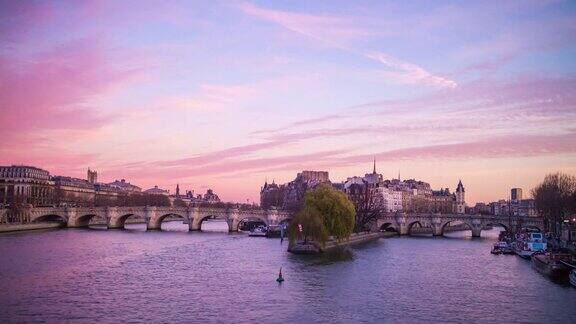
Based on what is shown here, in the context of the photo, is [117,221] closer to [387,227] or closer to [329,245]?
[387,227]

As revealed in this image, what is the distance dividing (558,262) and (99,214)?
9050 cm

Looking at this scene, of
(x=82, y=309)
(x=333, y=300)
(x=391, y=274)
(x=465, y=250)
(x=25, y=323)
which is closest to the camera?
(x=25, y=323)

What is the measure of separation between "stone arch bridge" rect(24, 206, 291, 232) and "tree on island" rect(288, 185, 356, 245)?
3963 centimetres

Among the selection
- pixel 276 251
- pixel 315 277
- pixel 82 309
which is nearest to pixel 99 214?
pixel 276 251

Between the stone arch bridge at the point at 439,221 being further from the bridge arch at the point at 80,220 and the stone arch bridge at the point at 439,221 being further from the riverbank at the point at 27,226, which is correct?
the riverbank at the point at 27,226

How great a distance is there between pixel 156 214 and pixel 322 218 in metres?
57.5

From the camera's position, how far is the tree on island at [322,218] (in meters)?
66.8

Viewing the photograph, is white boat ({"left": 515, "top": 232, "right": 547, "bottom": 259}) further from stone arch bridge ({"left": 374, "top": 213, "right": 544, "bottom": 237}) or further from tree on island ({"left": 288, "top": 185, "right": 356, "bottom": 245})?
stone arch bridge ({"left": 374, "top": 213, "right": 544, "bottom": 237})

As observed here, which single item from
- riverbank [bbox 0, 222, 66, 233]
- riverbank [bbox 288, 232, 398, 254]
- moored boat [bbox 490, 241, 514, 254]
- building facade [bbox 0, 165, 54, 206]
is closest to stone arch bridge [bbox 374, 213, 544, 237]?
riverbank [bbox 288, 232, 398, 254]

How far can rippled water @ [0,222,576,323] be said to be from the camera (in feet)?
116

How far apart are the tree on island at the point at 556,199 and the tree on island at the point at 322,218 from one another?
35.2 metres

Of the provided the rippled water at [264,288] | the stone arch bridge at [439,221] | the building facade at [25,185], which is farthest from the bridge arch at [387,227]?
the building facade at [25,185]

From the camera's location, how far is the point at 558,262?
52.1 meters

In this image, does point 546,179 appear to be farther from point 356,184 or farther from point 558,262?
point 356,184
